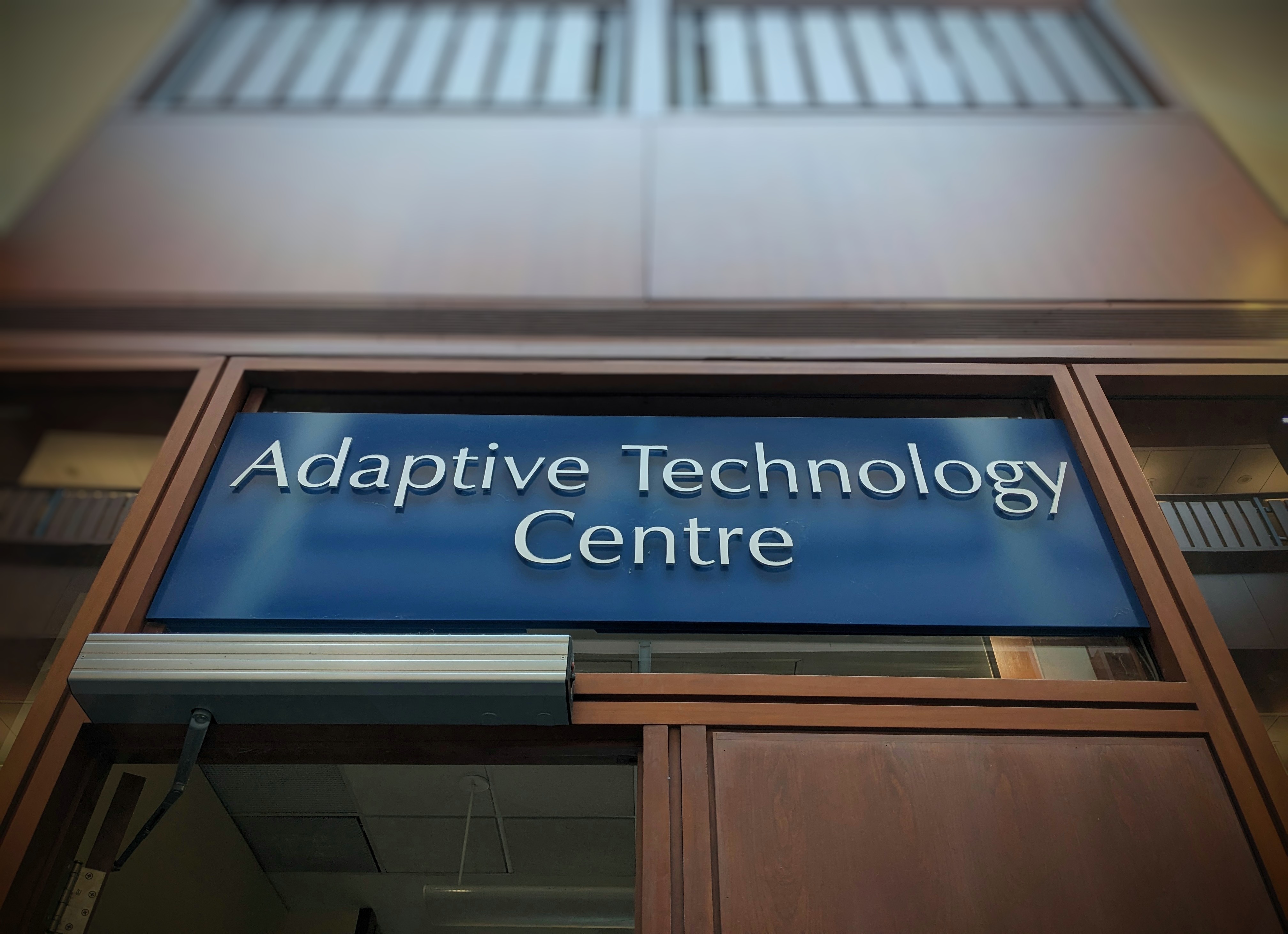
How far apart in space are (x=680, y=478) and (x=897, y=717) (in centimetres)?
73

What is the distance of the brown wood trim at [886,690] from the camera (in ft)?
5.55

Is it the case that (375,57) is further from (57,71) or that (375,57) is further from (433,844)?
(433,844)

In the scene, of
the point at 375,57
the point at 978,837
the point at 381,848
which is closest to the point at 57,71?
the point at 375,57

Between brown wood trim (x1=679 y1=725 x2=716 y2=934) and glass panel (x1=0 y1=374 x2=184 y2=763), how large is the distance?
1262 mm

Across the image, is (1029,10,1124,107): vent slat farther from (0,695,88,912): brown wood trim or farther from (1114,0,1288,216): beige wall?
(0,695,88,912): brown wood trim

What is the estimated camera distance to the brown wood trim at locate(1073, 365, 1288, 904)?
1.52 metres

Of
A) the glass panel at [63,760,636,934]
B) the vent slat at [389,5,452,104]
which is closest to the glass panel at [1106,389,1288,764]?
the glass panel at [63,760,636,934]

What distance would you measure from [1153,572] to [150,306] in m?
2.61

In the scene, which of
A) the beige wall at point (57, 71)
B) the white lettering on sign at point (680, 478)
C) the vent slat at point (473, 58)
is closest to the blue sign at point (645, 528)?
the white lettering on sign at point (680, 478)

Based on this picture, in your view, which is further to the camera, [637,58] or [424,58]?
[424,58]

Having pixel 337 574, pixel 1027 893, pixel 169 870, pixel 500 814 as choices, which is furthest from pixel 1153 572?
pixel 169 870

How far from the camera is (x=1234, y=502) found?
6.88 ft

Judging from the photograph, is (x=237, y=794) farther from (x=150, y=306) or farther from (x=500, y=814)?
(x=150, y=306)

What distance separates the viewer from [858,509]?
2.03 m
